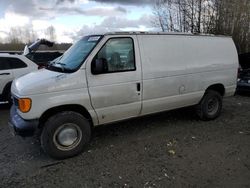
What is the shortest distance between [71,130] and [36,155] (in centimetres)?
81

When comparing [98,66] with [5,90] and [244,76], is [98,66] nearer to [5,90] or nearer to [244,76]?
[5,90]

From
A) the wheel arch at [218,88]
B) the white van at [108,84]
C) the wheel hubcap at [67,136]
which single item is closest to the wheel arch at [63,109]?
the white van at [108,84]

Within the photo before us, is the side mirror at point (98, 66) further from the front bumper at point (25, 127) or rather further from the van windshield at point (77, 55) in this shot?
the front bumper at point (25, 127)

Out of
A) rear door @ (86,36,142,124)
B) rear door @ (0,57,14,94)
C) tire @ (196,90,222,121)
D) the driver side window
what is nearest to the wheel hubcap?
rear door @ (86,36,142,124)

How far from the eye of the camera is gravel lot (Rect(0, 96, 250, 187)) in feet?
13.3

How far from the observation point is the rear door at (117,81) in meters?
4.89

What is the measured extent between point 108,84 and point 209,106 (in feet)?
9.68

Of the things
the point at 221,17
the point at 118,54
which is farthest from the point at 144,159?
the point at 221,17

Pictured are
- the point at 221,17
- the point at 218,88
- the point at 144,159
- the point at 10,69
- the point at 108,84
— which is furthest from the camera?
the point at 221,17

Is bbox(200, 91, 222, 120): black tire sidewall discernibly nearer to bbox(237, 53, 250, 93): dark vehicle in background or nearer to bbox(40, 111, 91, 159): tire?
bbox(40, 111, 91, 159): tire

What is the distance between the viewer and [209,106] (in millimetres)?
6773

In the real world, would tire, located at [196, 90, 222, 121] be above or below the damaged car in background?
below

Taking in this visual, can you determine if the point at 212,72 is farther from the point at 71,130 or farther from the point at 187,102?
the point at 71,130

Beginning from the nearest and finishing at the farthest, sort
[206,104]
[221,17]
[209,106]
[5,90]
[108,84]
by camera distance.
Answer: [108,84], [206,104], [209,106], [5,90], [221,17]
